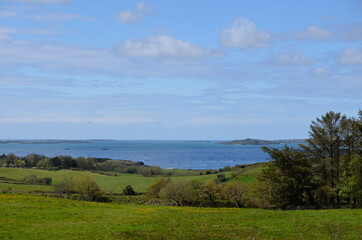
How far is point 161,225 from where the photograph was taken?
23.9 metres

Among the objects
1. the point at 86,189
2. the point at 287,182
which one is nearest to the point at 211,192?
the point at 287,182

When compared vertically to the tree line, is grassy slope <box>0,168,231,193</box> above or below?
below

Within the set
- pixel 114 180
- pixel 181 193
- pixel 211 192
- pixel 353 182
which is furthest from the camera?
pixel 114 180

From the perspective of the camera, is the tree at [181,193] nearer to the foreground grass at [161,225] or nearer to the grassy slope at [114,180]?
the foreground grass at [161,225]

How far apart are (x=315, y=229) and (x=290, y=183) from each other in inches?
902

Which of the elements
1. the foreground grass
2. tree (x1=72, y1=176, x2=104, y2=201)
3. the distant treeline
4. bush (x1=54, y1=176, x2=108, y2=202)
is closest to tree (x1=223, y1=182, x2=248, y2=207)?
bush (x1=54, y1=176, x2=108, y2=202)

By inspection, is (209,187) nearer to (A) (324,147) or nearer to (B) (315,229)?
(A) (324,147)

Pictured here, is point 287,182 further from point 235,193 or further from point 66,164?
point 66,164

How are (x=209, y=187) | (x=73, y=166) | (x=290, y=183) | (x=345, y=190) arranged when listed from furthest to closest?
(x=73, y=166) → (x=209, y=187) → (x=290, y=183) → (x=345, y=190)

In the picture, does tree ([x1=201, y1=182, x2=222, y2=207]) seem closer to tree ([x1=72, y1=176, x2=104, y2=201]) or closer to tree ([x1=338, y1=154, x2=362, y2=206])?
tree ([x1=72, y1=176, x2=104, y2=201])

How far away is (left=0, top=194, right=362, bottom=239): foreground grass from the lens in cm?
2096

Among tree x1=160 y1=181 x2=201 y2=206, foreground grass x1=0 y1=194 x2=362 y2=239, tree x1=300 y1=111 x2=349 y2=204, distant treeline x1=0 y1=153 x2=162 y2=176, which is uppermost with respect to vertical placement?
tree x1=300 y1=111 x2=349 y2=204

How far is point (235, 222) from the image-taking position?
82.3ft

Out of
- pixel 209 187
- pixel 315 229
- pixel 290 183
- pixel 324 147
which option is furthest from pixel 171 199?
pixel 315 229
